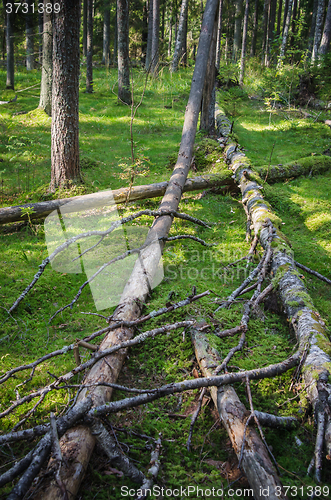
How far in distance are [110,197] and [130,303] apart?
3.02 metres

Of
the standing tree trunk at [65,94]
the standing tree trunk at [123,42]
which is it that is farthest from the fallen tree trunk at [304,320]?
the standing tree trunk at [123,42]

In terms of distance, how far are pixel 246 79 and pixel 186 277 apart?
60.0ft

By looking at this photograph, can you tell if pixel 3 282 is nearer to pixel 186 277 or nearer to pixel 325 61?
pixel 186 277

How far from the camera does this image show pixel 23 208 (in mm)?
5324

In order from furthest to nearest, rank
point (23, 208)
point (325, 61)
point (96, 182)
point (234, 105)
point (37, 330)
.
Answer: point (234, 105) < point (325, 61) < point (96, 182) < point (23, 208) < point (37, 330)

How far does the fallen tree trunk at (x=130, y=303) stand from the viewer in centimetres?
207

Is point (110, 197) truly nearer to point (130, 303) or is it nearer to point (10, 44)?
point (130, 303)

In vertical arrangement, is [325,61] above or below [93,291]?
above

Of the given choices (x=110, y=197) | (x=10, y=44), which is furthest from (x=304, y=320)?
(x=10, y=44)

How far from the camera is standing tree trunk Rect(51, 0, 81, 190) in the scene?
5.88m

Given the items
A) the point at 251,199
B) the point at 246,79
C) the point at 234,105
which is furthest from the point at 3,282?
the point at 246,79

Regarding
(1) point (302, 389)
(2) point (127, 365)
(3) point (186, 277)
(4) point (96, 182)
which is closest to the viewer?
(1) point (302, 389)

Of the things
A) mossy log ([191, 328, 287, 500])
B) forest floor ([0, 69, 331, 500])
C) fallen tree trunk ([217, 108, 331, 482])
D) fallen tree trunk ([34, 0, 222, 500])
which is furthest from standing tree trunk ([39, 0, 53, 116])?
mossy log ([191, 328, 287, 500])

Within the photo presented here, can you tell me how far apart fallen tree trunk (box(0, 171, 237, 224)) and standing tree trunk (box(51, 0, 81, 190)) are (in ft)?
2.88
